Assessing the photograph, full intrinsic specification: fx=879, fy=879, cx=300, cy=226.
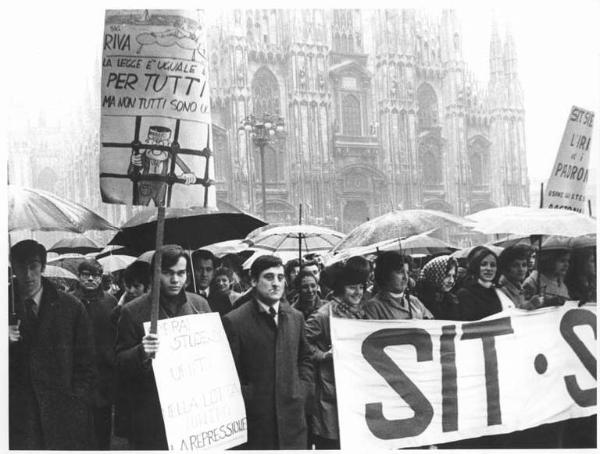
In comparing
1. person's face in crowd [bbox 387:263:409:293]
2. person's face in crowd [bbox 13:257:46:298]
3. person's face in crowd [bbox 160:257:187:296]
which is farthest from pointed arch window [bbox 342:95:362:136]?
person's face in crowd [bbox 13:257:46:298]

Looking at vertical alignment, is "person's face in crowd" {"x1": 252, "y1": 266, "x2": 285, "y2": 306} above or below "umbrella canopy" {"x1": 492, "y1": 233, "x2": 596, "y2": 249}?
below

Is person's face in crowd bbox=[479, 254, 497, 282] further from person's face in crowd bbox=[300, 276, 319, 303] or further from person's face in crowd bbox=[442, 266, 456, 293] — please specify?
person's face in crowd bbox=[300, 276, 319, 303]

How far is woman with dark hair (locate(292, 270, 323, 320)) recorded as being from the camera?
6.07 m

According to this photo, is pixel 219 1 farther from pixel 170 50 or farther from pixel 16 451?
pixel 16 451

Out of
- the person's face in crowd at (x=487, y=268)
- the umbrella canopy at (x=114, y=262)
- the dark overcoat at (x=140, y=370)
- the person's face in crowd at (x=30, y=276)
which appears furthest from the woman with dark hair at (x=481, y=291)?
the person's face in crowd at (x=30, y=276)

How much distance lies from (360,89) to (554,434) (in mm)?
3408

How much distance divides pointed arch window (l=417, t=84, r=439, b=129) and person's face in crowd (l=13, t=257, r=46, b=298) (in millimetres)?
3626

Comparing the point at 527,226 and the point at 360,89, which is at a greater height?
the point at 360,89

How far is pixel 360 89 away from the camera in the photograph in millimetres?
7879

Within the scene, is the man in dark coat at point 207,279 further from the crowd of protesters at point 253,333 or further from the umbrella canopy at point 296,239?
the umbrella canopy at point 296,239

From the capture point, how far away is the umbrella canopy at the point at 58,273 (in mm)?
6746

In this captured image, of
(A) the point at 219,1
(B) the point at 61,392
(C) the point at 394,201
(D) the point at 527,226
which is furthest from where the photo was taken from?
(C) the point at 394,201

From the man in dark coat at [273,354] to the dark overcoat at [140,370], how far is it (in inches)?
16.6

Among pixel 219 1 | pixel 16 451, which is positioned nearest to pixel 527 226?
pixel 219 1
